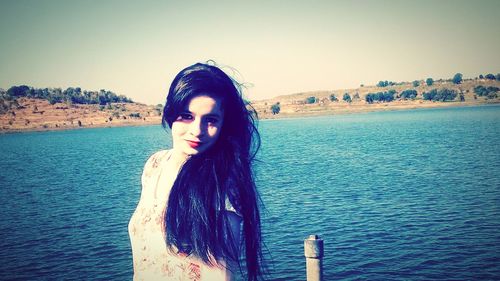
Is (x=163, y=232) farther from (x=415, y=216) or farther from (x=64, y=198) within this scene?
(x=64, y=198)

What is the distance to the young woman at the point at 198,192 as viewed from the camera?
7.56 ft

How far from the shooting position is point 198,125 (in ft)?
8.05

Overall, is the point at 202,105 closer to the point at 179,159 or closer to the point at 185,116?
the point at 185,116

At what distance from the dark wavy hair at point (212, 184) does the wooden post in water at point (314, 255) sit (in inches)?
208

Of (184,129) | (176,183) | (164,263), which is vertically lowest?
(164,263)

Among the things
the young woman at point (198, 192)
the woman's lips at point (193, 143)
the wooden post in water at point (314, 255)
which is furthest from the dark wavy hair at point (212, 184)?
the wooden post in water at point (314, 255)

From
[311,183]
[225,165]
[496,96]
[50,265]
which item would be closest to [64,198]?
[50,265]

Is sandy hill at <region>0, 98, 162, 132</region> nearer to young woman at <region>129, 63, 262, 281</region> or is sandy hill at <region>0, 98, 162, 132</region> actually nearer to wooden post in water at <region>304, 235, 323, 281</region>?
wooden post in water at <region>304, 235, 323, 281</region>

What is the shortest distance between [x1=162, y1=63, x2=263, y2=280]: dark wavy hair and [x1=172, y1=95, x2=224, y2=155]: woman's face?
0.16 ft

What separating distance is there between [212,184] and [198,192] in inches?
4.4

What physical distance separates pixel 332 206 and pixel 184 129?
80.5ft

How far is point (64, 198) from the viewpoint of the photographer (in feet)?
108

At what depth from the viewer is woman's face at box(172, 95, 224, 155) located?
2.47 m

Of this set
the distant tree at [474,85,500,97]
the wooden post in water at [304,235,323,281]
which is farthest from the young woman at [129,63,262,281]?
the distant tree at [474,85,500,97]
